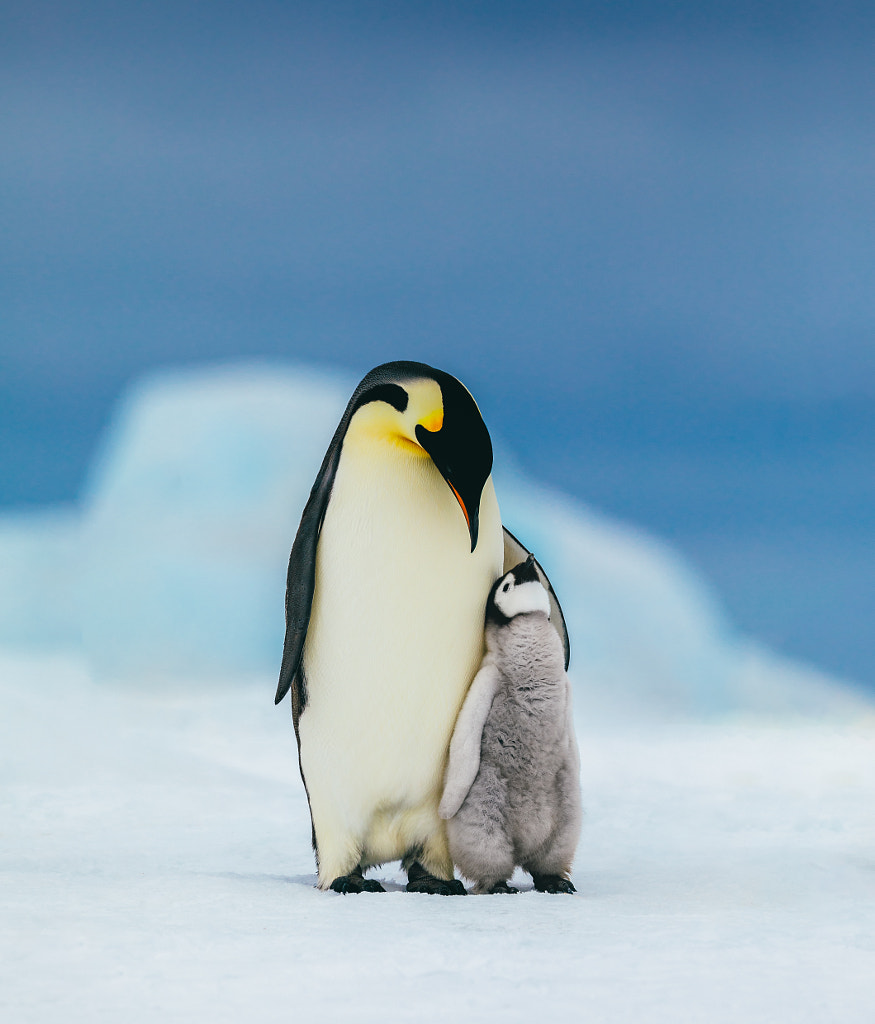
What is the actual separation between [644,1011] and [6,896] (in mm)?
1447

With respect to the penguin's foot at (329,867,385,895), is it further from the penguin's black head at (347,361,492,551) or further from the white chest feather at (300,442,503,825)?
the penguin's black head at (347,361,492,551)

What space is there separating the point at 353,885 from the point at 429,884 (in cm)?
18

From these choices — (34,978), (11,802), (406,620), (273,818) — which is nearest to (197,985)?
(34,978)

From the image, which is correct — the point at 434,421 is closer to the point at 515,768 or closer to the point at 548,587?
the point at 548,587

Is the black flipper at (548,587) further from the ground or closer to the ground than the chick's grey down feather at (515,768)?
further from the ground

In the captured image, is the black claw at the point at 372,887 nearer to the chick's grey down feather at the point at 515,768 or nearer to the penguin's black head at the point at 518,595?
the chick's grey down feather at the point at 515,768

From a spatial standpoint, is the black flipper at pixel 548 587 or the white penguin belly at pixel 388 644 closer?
the white penguin belly at pixel 388 644

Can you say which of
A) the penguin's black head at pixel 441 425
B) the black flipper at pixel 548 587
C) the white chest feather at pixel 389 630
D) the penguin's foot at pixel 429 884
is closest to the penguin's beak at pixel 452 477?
the penguin's black head at pixel 441 425

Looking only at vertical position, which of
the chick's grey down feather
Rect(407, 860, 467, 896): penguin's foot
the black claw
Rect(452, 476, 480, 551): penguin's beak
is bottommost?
the black claw

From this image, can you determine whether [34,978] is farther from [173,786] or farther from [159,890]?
[173,786]

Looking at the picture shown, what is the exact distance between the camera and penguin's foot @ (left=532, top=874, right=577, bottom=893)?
8.83 feet

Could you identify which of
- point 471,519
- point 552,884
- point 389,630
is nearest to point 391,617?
point 389,630

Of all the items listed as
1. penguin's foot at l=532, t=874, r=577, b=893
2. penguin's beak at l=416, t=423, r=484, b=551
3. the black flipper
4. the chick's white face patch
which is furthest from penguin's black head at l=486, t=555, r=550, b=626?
penguin's foot at l=532, t=874, r=577, b=893

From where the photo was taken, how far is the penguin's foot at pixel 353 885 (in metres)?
2.64
